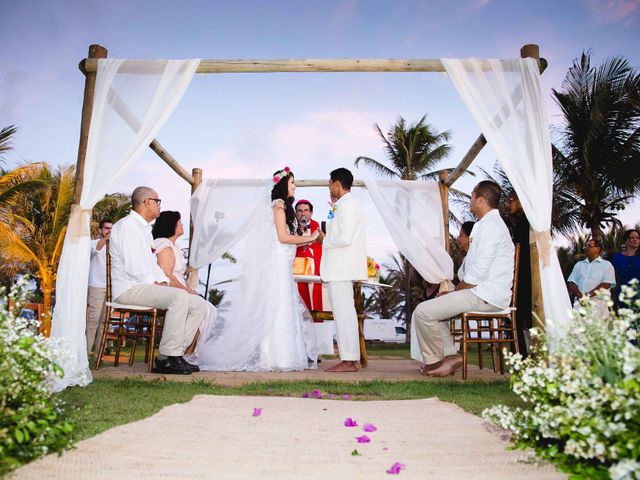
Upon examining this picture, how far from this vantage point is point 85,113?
18.1ft

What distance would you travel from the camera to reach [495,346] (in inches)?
271

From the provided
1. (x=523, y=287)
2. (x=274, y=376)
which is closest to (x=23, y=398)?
(x=274, y=376)

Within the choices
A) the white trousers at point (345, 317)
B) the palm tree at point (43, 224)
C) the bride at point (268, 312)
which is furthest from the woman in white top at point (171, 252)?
the palm tree at point (43, 224)

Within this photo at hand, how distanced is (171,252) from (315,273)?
6.99ft

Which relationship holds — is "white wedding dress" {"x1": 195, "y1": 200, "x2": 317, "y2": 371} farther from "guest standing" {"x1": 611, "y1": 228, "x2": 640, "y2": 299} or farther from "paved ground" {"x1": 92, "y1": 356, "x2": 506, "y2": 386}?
"guest standing" {"x1": 611, "y1": 228, "x2": 640, "y2": 299}

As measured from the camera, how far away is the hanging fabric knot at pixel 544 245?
16.7 feet

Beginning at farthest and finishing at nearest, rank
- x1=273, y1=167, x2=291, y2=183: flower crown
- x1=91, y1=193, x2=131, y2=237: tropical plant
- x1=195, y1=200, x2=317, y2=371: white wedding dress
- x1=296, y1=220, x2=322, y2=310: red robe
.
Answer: x1=91, y1=193, x2=131, y2=237: tropical plant, x1=296, y1=220, x2=322, y2=310: red robe, x1=273, y1=167, x2=291, y2=183: flower crown, x1=195, y1=200, x2=317, y2=371: white wedding dress

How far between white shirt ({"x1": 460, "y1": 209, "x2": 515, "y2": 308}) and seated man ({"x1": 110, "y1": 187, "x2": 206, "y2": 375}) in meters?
2.92

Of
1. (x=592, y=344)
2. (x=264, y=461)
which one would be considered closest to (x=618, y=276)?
(x=592, y=344)

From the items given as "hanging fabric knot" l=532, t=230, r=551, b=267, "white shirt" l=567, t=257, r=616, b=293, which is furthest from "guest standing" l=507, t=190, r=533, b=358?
"white shirt" l=567, t=257, r=616, b=293

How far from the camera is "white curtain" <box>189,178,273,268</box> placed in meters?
7.67

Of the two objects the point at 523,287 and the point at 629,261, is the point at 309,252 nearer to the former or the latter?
the point at 523,287

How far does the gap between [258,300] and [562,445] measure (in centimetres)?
444

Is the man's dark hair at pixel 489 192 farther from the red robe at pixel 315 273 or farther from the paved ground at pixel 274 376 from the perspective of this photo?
the red robe at pixel 315 273
